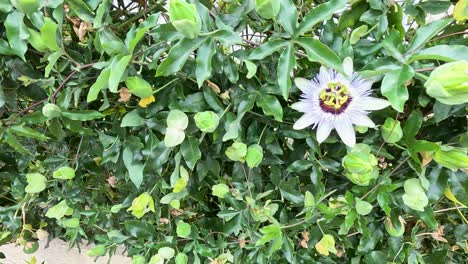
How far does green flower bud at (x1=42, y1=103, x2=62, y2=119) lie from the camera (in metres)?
0.54

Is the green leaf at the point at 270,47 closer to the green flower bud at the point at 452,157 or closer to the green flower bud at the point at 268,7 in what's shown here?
the green flower bud at the point at 268,7

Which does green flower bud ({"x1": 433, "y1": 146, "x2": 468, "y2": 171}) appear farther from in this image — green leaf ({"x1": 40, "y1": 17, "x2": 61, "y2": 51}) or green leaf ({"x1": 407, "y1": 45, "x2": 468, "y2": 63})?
green leaf ({"x1": 40, "y1": 17, "x2": 61, "y2": 51})

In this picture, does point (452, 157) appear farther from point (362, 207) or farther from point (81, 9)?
point (81, 9)

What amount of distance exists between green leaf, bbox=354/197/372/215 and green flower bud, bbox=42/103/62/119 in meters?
0.38

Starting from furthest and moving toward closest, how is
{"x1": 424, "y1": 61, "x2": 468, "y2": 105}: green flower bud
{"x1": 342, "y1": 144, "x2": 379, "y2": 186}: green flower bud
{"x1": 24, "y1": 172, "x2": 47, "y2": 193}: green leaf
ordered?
{"x1": 24, "y1": 172, "x2": 47, "y2": 193}: green leaf, {"x1": 342, "y1": 144, "x2": 379, "y2": 186}: green flower bud, {"x1": 424, "y1": 61, "x2": 468, "y2": 105}: green flower bud

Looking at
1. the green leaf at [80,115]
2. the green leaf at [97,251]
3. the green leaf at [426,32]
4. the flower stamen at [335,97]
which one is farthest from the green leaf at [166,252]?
the green leaf at [426,32]

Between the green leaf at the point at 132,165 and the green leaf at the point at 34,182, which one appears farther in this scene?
the green leaf at the point at 34,182

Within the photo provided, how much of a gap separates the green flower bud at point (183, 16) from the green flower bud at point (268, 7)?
0.06 metres

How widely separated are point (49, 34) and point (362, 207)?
0.40 meters

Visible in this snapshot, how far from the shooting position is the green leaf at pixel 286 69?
0.43 m

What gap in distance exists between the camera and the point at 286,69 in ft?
1.44

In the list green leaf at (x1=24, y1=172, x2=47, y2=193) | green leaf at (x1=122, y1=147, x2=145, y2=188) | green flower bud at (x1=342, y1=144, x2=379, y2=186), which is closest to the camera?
green flower bud at (x1=342, y1=144, x2=379, y2=186)

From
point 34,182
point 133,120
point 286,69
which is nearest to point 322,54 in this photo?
point 286,69

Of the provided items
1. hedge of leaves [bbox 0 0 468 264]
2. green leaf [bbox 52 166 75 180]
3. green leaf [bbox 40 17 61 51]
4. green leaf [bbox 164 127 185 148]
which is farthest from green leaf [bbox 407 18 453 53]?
green leaf [bbox 52 166 75 180]
